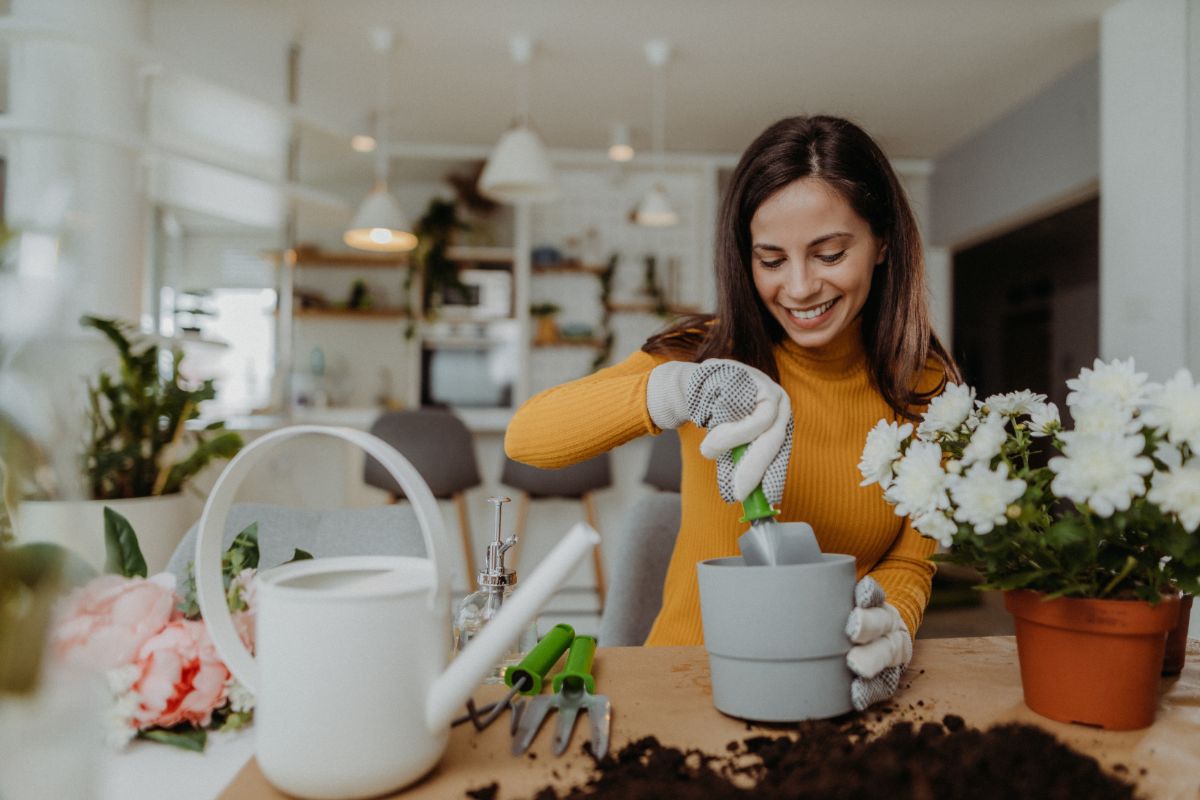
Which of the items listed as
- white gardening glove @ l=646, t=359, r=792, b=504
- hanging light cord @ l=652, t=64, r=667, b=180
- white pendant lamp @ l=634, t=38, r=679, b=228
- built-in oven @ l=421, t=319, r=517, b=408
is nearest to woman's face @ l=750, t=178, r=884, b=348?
white gardening glove @ l=646, t=359, r=792, b=504

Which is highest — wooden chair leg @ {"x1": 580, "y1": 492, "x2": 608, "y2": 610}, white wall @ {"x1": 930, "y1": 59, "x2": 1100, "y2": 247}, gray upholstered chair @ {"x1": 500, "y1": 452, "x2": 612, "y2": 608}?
white wall @ {"x1": 930, "y1": 59, "x2": 1100, "y2": 247}

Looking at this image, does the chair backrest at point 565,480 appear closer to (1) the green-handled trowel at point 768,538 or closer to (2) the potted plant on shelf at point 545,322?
(2) the potted plant on shelf at point 545,322

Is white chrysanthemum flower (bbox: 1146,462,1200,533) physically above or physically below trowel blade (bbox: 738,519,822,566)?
above

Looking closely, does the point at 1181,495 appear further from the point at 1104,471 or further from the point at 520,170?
the point at 520,170

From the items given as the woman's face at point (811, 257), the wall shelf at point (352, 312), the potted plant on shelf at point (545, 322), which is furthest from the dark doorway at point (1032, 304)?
the woman's face at point (811, 257)

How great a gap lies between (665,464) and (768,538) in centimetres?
239

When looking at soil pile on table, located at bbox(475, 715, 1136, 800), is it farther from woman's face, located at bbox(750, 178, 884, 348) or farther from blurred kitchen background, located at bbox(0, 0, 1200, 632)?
blurred kitchen background, located at bbox(0, 0, 1200, 632)

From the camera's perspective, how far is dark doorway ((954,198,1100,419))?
21.1 feet

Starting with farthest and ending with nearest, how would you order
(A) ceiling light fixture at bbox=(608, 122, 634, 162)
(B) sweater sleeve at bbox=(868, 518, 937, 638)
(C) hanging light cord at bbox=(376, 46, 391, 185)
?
1. (A) ceiling light fixture at bbox=(608, 122, 634, 162)
2. (C) hanging light cord at bbox=(376, 46, 391, 185)
3. (B) sweater sleeve at bbox=(868, 518, 937, 638)

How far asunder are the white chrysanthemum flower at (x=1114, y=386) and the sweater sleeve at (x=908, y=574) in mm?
344

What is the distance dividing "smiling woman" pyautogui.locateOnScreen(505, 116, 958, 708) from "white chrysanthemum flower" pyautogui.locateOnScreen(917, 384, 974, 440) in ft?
0.94

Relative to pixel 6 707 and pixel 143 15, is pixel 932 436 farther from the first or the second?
pixel 143 15

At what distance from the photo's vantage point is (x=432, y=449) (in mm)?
3141

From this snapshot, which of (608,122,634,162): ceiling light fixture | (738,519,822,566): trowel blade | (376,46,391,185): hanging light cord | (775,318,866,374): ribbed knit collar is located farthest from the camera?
(608,122,634,162): ceiling light fixture
